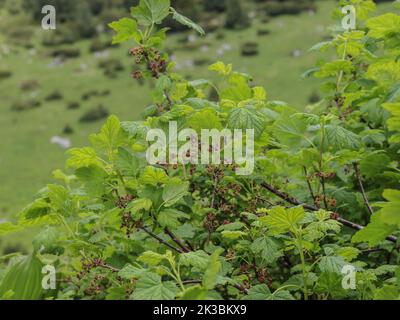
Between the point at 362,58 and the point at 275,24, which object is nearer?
the point at 362,58

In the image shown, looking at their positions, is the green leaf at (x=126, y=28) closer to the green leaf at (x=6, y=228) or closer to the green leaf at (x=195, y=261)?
the green leaf at (x=6, y=228)

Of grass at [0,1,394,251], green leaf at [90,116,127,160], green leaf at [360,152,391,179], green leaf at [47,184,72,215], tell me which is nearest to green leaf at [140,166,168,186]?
green leaf at [90,116,127,160]

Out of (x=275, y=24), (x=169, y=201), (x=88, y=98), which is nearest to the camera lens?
(x=169, y=201)

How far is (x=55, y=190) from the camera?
5.57 feet

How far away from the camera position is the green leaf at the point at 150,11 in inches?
70.5

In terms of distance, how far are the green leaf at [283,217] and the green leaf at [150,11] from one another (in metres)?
0.70

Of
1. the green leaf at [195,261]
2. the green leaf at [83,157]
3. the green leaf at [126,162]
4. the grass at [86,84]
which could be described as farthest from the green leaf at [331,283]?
the grass at [86,84]

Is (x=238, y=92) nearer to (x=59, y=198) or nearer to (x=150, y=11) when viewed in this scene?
(x=150, y=11)

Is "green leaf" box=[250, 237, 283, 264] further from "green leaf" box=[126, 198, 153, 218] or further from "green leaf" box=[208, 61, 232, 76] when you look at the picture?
"green leaf" box=[208, 61, 232, 76]

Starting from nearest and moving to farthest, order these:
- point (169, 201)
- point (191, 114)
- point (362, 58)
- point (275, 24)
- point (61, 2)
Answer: point (169, 201) → point (191, 114) → point (362, 58) → point (275, 24) → point (61, 2)

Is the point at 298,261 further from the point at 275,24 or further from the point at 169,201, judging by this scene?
the point at 275,24

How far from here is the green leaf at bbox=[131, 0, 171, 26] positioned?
1.79 m

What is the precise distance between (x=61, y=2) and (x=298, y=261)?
25.8 metres
